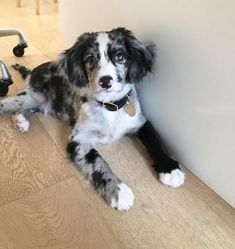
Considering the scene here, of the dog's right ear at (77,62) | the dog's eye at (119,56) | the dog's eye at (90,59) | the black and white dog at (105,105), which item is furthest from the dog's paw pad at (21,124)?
the dog's eye at (119,56)

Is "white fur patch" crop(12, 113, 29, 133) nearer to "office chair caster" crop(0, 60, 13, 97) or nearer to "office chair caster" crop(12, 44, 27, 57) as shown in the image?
"office chair caster" crop(0, 60, 13, 97)

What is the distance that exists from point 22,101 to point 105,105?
0.65 metres

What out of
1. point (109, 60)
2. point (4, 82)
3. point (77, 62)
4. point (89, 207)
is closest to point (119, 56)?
point (109, 60)

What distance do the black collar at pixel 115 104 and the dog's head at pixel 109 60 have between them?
0.39ft

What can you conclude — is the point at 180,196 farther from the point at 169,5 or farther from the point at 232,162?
the point at 169,5

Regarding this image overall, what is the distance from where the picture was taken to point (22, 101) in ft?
7.07

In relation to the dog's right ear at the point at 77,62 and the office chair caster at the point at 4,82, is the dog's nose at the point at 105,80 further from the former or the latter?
the office chair caster at the point at 4,82

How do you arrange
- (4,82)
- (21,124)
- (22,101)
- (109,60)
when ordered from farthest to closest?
(4,82) → (22,101) → (21,124) → (109,60)

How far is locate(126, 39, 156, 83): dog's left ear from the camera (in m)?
1.60

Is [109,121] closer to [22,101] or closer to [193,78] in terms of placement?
→ [193,78]

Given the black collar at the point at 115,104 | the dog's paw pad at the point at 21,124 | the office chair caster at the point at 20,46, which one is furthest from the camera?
the office chair caster at the point at 20,46

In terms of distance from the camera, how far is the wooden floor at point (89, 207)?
1417 millimetres

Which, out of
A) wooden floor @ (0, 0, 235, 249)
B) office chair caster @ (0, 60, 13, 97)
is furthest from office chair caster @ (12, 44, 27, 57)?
wooden floor @ (0, 0, 235, 249)

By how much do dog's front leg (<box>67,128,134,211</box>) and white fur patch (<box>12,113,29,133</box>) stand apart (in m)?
0.35
